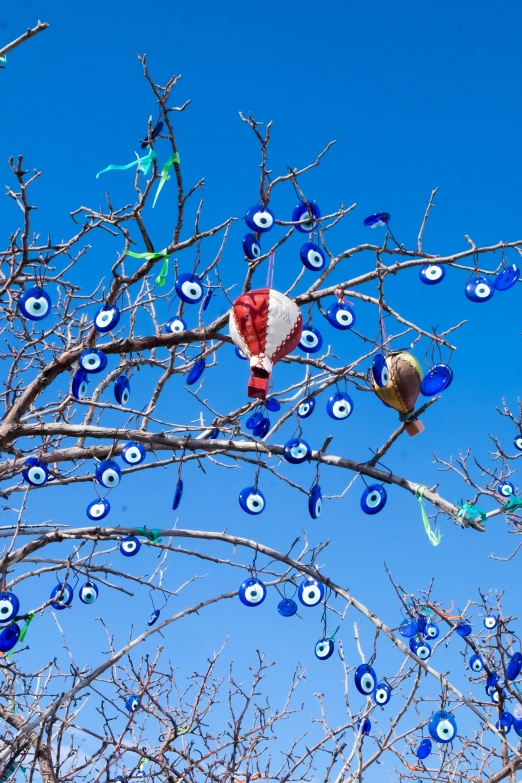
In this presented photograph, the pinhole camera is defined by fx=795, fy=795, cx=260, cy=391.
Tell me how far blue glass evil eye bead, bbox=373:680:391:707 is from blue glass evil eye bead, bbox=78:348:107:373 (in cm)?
247

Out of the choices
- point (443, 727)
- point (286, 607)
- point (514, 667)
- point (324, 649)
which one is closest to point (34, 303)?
point (286, 607)

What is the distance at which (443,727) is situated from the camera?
4.64 m

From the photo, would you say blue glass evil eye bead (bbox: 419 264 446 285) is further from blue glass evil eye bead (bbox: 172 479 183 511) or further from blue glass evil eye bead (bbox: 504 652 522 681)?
blue glass evil eye bead (bbox: 504 652 522 681)

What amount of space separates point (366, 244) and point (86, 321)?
2.86 metres

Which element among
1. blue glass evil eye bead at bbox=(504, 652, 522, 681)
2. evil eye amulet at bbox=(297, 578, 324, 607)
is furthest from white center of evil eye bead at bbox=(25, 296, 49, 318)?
blue glass evil eye bead at bbox=(504, 652, 522, 681)

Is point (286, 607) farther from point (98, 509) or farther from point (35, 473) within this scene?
point (35, 473)

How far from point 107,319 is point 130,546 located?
1.66 m

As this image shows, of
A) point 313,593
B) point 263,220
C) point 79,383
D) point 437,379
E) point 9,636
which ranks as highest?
point 263,220

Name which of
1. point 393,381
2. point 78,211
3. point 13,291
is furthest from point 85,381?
point 393,381

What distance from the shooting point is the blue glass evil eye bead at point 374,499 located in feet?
14.7

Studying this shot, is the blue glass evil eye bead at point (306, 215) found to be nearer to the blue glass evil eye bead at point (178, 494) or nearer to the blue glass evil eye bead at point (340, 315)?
the blue glass evil eye bead at point (340, 315)

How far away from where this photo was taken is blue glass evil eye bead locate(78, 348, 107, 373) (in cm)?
444

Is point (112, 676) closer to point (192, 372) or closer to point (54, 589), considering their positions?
point (54, 589)

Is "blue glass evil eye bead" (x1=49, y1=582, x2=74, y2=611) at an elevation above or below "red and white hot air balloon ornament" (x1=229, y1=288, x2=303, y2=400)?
below
